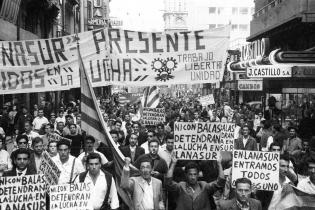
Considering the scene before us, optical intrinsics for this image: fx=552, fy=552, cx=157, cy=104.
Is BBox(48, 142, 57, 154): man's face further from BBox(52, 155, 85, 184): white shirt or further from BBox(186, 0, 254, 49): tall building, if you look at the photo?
BBox(186, 0, 254, 49): tall building

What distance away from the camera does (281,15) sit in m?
26.0

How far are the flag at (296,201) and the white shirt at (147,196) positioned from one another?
5.06 ft

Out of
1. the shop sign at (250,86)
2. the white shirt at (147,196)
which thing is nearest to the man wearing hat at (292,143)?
the white shirt at (147,196)

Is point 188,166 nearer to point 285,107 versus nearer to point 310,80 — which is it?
point 310,80

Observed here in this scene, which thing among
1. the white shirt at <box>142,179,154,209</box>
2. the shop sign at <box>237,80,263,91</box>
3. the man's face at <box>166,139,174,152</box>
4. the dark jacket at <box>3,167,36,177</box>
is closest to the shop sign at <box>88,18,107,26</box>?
the shop sign at <box>237,80,263,91</box>

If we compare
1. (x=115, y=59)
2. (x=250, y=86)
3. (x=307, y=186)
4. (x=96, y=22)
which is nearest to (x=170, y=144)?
(x=115, y=59)

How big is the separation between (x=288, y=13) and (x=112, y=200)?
62.7ft

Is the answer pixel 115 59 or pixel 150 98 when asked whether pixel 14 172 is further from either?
pixel 150 98

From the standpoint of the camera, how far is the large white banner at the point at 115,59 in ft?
31.5

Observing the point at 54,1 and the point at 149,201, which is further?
the point at 54,1

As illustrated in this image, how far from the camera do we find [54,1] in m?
31.9

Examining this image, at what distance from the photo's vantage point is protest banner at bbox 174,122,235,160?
8.16m

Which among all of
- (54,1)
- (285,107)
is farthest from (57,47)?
(54,1)

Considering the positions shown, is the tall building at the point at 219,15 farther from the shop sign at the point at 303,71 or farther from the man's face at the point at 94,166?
the man's face at the point at 94,166
